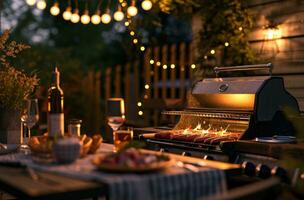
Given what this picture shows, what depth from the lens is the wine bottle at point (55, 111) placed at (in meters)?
3.22

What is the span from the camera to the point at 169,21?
44.4 feet

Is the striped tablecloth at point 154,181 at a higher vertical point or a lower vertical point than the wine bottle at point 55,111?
lower

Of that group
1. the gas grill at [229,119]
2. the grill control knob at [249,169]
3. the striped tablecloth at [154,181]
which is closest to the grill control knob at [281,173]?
the grill control knob at [249,169]

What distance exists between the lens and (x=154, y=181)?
8.23ft

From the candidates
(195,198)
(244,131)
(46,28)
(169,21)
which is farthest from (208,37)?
(46,28)

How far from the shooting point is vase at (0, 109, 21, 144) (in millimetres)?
3771

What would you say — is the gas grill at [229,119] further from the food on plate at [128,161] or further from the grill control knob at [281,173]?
the food on plate at [128,161]

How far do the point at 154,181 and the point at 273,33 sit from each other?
4.15 meters

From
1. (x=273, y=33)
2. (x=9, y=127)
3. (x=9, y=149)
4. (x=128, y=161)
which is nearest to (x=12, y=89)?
(x=9, y=127)

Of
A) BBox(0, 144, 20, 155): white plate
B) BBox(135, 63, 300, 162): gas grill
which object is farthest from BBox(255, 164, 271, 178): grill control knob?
BBox(0, 144, 20, 155): white plate

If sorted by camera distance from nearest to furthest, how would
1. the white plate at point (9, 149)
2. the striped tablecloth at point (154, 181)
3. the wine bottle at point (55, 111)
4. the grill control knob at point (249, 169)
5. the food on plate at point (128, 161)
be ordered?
the striped tablecloth at point (154, 181) < the food on plate at point (128, 161) < the wine bottle at point (55, 111) < the white plate at point (9, 149) < the grill control knob at point (249, 169)

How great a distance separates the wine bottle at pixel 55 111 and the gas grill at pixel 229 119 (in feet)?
3.85

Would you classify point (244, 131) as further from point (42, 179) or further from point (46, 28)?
point (46, 28)

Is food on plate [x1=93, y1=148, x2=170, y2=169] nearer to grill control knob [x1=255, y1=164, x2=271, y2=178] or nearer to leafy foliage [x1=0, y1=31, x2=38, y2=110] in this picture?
grill control knob [x1=255, y1=164, x2=271, y2=178]
